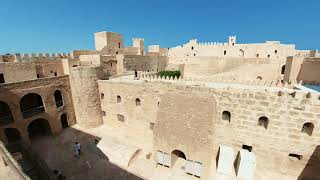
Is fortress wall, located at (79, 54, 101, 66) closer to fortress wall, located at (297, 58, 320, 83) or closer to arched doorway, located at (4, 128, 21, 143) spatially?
arched doorway, located at (4, 128, 21, 143)

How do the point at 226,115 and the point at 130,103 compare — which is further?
the point at 130,103

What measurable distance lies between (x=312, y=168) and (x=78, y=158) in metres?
16.4

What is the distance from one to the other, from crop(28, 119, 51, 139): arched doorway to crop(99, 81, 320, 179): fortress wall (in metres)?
11.9

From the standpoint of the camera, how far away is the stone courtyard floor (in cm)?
1139

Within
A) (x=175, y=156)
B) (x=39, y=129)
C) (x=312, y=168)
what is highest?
(x=312, y=168)

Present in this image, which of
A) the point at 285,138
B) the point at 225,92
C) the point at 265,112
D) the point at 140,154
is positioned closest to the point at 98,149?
the point at 140,154

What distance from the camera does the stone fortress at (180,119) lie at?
10.4 metres

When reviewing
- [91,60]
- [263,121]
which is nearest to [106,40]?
[91,60]

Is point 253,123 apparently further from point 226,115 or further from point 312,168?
point 312,168

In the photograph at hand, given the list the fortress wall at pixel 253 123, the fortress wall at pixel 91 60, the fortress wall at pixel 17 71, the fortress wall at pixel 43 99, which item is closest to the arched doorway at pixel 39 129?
the fortress wall at pixel 43 99

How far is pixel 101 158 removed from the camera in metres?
13.2

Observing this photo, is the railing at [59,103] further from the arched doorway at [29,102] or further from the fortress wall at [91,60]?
the fortress wall at [91,60]

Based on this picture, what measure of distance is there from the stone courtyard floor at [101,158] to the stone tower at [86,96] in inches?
40.3

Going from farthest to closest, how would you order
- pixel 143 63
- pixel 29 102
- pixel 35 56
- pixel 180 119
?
A: pixel 143 63 → pixel 35 56 → pixel 29 102 → pixel 180 119
